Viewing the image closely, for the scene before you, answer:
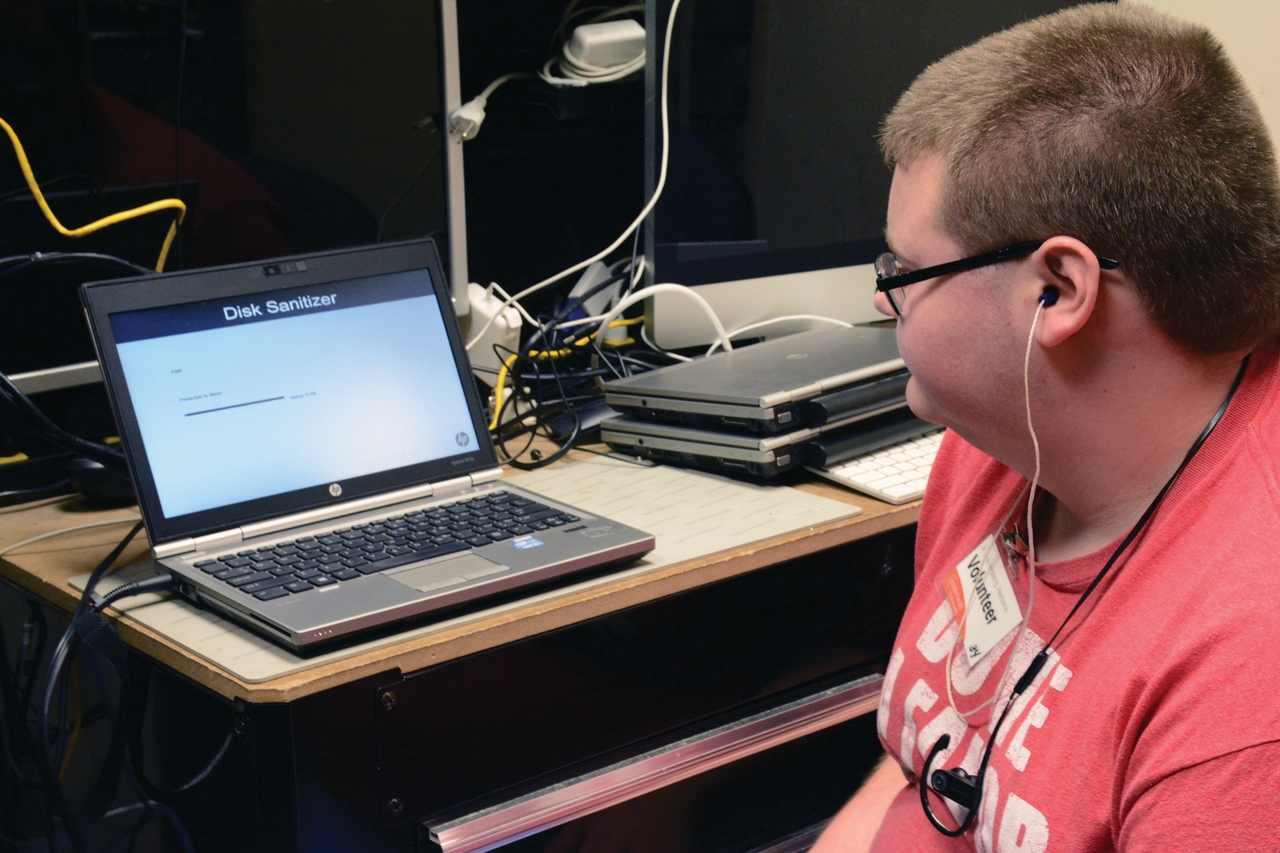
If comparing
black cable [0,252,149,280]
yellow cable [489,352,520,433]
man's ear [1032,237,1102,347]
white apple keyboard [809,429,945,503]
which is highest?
man's ear [1032,237,1102,347]

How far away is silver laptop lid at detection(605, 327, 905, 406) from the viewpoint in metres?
1.23

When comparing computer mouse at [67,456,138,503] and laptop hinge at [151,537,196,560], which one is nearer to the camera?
laptop hinge at [151,537,196,560]

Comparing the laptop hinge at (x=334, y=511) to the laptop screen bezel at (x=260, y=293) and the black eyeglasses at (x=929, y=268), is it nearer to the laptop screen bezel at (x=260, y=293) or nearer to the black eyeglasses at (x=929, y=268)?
the laptop screen bezel at (x=260, y=293)

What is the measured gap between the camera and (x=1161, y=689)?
652 millimetres

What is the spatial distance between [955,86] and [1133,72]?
0.35 feet

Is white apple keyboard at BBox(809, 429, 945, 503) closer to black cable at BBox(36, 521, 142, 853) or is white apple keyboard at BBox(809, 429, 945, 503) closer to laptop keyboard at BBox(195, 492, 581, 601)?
laptop keyboard at BBox(195, 492, 581, 601)

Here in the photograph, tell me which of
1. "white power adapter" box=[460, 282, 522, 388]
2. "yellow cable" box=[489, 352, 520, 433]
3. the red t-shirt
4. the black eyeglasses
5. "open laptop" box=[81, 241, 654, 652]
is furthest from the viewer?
"white power adapter" box=[460, 282, 522, 388]

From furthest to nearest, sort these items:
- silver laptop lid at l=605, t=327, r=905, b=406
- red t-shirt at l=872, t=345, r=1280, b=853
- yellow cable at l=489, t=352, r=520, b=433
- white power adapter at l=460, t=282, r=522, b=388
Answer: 1. white power adapter at l=460, t=282, r=522, b=388
2. yellow cable at l=489, t=352, r=520, b=433
3. silver laptop lid at l=605, t=327, r=905, b=406
4. red t-shirt at l=872, t=345, r=1280, b=853

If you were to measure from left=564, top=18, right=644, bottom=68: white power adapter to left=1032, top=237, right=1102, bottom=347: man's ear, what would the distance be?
968 mm

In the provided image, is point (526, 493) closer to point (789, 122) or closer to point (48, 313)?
point (48, 313)

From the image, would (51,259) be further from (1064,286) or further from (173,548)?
(1064,286)

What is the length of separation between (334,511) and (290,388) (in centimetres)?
11

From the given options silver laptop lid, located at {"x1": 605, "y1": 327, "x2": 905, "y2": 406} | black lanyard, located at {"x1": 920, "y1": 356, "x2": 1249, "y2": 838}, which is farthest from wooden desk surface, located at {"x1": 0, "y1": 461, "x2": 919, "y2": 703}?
black lanyard, located at {"x1": 920, "y1": 356, "x2": 1249, "y2": 838}

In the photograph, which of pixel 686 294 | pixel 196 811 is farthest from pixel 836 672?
pixel 196 811
